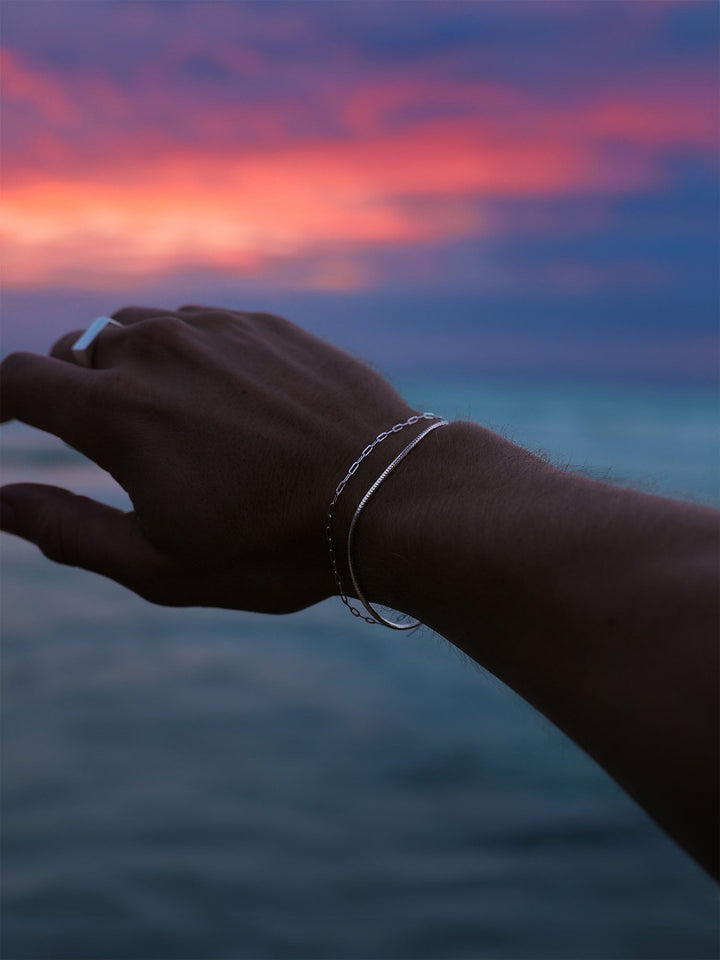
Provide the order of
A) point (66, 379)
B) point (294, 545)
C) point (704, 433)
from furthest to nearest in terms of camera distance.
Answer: point (704, 433)
point (66, 379)
point (294, 545)

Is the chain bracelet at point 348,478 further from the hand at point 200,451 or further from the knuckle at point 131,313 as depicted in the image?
the knuckle at point 131,313

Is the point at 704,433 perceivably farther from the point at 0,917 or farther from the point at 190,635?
the point at 0,917

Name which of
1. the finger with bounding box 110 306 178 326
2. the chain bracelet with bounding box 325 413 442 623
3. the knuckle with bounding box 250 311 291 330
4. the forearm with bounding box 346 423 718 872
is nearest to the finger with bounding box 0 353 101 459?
the finger with bounding box 110 306 178 326

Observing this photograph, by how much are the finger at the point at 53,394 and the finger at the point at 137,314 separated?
0.26 m

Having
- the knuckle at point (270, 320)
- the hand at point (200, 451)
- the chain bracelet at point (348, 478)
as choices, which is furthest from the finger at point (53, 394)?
the chain bracelet at point (348, 478)

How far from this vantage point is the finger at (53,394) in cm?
165

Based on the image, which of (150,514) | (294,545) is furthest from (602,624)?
(150,514)

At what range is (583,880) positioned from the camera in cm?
372

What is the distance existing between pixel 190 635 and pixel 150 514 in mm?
4851

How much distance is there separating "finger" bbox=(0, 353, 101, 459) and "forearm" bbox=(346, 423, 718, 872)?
62 cm

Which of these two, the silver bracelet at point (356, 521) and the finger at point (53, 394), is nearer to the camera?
the silver bracelet at point (356, 521)

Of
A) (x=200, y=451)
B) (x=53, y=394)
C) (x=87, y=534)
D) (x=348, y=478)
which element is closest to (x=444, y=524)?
(x=348, y=478)

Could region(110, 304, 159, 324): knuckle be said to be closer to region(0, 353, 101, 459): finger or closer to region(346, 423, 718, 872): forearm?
region(0, 353, 101, 459): finger

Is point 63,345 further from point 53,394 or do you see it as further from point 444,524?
point 444,524
